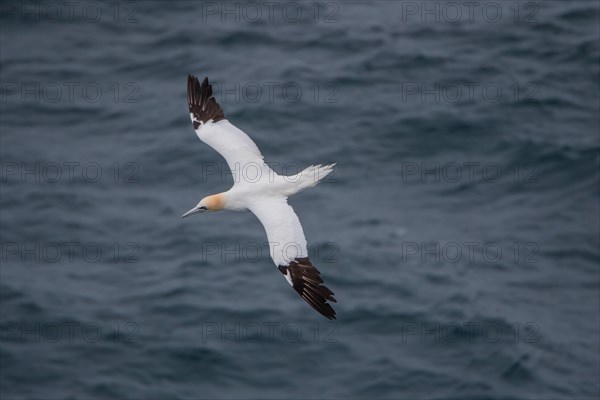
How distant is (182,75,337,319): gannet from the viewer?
15918mm

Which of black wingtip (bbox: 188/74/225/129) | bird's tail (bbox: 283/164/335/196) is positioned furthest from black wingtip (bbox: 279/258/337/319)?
black wingtip (bbox: 188/74/225/129)

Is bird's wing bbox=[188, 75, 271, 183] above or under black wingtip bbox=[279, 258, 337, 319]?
above

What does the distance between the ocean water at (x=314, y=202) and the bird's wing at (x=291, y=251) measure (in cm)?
638

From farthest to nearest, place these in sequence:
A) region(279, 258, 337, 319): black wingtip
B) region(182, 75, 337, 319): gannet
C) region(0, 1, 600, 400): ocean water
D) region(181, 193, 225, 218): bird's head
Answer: region(0, 1, 600, 400): ocean water → region(181, 193, 225, 218): bird's head → region(182, 75, 337, 319): gannet → region(279, 258, 337, 319): black wingtip

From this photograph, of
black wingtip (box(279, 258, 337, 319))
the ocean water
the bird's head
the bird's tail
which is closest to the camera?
black wingtip (box(279, 258, 337, 319))

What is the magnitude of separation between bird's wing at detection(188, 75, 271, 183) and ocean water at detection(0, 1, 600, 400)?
602 cm

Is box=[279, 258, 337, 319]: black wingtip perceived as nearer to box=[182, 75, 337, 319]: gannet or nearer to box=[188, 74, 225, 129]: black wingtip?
box=[182, 75, 337, 319]: gannet

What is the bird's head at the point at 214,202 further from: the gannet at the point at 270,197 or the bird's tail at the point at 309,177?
the bird's tail at the point at 309,177

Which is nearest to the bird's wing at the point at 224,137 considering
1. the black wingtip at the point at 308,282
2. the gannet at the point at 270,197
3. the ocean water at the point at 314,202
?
the gannet at the point at 270,197

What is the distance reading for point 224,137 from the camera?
17719 mm

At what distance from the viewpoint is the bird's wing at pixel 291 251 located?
15.8 m

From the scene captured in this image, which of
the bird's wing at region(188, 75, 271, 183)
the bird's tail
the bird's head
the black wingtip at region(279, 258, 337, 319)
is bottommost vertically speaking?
the black wingtip at region(279, 258, 337, 319)

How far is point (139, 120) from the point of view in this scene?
92.9ft

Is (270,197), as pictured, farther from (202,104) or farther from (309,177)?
(202,104)
